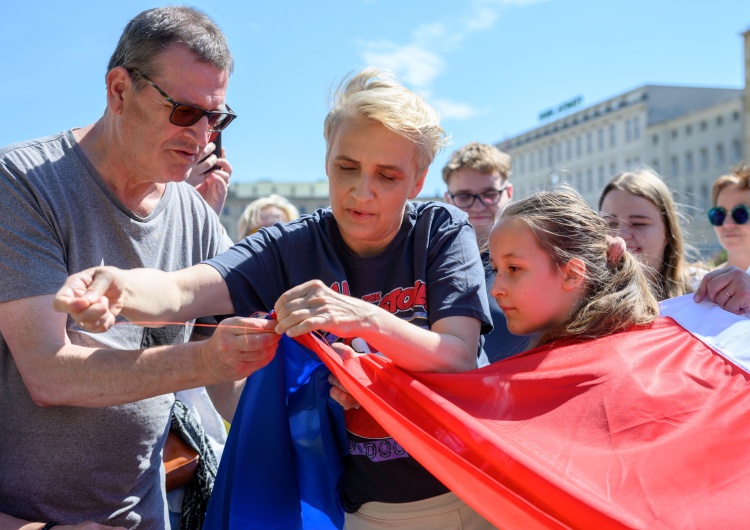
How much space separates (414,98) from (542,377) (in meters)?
1.01

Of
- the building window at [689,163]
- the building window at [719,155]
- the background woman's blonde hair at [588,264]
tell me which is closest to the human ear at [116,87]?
the background woman's blonde hair at [588,264]

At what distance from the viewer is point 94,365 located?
2.41 metres

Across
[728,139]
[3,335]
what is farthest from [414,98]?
[728,139]

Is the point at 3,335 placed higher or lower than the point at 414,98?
lower

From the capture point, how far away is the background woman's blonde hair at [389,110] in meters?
2.53

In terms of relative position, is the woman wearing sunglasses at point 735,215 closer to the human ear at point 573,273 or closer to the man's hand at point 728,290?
the man's hand at point 728,290

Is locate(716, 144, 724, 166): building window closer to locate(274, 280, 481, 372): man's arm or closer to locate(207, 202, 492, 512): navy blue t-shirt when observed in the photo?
locate(207, 202, 492, 512): navy blue t-shirt

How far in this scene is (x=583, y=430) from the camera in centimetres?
236

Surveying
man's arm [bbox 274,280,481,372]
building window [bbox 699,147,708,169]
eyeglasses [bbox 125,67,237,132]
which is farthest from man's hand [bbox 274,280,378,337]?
building window [bbox 699,147,708,169]

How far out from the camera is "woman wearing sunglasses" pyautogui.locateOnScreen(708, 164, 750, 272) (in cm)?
514

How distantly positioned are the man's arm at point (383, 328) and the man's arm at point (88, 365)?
9.9 inches

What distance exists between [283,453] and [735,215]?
3.71 metres

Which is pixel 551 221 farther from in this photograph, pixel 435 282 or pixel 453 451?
pixel 453 451

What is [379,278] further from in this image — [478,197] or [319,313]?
[478,197]
